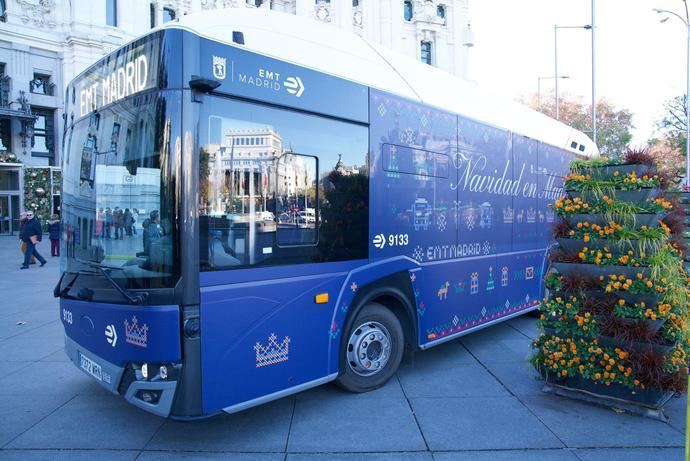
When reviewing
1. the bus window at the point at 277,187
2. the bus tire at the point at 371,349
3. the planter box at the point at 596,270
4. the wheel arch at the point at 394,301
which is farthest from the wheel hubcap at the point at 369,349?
the planter box at the point at 596,270

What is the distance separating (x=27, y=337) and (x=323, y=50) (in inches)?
240

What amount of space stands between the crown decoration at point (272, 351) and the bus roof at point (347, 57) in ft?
7.28

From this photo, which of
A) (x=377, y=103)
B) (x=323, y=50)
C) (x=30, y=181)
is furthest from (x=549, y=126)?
(x=30, y=181)

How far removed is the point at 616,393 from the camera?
174 inches

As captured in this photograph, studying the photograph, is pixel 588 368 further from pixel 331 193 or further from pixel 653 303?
pixel 331 193

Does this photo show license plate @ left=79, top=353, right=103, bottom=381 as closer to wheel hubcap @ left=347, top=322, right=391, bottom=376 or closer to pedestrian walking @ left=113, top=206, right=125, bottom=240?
pedestrian walking @ left=113, top=206, right=125, bottom=240

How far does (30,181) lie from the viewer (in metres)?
28.4

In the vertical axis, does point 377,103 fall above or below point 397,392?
above

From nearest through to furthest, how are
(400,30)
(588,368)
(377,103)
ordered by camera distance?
(588,368), (377,103), (400,30)

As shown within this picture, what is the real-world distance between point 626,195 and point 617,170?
0.27 metres

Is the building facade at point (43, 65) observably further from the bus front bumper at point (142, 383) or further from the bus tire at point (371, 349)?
the bus tire at point (371, 349)

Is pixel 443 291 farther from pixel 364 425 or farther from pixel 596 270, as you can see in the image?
pixel 364 425

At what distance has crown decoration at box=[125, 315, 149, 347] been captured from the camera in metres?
3.31

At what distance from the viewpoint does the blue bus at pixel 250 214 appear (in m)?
3.31
